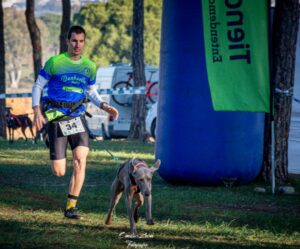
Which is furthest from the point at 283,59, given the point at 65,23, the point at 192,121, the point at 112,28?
the point at 112,28

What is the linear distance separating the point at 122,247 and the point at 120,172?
1082mm

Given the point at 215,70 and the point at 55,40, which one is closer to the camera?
the point at 215,70

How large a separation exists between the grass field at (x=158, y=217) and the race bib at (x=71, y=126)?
97 cm

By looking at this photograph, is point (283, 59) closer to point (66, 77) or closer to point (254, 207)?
point (254, 207)

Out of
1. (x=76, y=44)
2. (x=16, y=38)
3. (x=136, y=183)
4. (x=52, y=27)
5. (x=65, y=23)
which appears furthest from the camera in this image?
(x=52, y=27)

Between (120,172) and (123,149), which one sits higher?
(120,172)

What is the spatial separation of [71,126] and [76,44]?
2.99 ft

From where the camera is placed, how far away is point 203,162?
42.0 feet

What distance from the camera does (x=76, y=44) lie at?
9289mm

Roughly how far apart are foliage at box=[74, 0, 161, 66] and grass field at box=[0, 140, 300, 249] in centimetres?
5522

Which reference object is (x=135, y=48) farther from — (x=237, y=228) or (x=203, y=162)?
(x=237, y=228)

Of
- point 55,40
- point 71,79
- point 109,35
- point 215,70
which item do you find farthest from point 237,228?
point 55,40

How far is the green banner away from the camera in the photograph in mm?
11922

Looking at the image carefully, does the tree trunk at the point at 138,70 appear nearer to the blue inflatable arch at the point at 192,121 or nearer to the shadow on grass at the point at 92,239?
the blue inflatable arch at the point at 192,121
